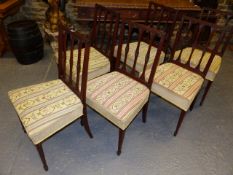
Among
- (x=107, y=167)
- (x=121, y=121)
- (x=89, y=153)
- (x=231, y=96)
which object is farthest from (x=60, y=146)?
(x=231, y=96)

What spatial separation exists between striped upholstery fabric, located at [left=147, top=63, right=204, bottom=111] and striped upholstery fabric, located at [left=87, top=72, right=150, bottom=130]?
0.19m

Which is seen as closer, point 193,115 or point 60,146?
point 60,146

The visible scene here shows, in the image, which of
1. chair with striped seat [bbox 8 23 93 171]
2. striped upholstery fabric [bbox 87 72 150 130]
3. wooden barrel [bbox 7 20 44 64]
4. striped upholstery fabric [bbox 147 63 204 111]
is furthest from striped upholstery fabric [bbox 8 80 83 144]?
wooden barrel [bbox 7 20 44 64]

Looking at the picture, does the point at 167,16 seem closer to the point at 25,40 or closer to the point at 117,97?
the point at 117,97

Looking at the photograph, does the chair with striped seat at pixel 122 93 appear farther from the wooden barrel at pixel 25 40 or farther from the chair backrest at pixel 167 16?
the wooden barrel at pixel 25 40

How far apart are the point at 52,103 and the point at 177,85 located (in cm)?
104

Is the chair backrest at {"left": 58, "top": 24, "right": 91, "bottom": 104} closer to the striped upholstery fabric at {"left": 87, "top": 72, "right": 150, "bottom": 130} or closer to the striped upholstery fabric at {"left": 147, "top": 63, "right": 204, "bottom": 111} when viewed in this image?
the striped upholstery fabric at {"left": 87, "top": 72, "right": 150, "bottom": 130}

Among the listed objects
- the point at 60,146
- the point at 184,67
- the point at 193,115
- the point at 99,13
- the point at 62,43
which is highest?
the point at 99,13

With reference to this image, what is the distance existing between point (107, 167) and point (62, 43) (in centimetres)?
104

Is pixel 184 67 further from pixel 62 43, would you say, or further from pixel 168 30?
pixel 62 43

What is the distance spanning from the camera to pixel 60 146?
1811 millimetres

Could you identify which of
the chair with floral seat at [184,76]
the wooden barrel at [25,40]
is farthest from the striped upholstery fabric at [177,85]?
the wooden barrel at [25,40]

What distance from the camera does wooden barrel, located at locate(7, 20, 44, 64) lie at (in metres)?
2.54

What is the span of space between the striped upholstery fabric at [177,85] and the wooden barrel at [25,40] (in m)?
1.67
